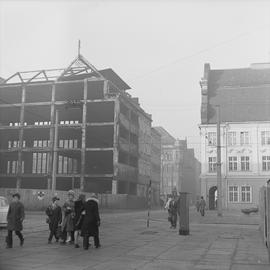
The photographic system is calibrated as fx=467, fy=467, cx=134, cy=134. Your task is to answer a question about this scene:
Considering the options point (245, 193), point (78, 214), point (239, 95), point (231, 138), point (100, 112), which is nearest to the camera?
point (78, 214)

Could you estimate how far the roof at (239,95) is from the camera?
6425 cm

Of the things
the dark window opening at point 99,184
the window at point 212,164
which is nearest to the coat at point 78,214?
the dark window opening at point 99,184

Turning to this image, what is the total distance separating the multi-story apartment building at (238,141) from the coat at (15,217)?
49.9 metres

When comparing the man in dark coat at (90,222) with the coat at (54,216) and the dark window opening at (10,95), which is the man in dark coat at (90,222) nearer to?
the coat at (54,216)

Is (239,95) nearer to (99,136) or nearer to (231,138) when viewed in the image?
(231,138)

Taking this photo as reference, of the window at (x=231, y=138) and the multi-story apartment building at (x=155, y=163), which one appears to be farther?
the multi-story apartment building at (x=155, y=163)

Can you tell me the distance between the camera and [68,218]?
14.6 m

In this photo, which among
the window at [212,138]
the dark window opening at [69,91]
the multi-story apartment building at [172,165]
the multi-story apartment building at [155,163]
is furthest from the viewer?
the multi-story apartment building at [172,165]

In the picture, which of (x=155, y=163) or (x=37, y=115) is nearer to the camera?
(x=37, y=115)

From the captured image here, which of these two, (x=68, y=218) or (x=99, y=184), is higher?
(x=99, y=184)

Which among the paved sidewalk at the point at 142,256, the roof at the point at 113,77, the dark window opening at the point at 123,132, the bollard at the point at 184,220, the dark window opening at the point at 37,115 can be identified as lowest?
the paved sidewalk at the point at 142,256

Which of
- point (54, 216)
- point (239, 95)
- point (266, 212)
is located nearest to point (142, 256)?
point (266, 212)

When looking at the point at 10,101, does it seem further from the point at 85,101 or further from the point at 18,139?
the point at 85,101

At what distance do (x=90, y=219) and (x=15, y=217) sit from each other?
218 centimetres
